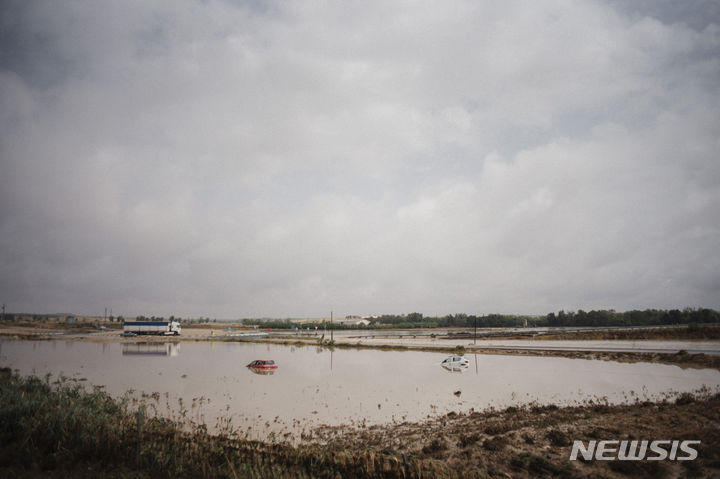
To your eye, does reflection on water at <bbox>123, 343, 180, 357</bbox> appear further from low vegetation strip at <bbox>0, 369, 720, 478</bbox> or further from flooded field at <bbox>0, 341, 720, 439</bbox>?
low vegetation strip at <bbox>0, 369, 720, 478</bbox>

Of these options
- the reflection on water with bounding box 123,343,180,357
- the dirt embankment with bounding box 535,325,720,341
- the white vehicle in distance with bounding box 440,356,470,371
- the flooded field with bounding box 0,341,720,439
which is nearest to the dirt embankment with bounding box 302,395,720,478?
the flooded field with bounding box 0,341,720,439

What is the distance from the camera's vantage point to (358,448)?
15164 millimetres

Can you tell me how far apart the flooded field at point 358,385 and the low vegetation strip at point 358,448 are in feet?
12.3

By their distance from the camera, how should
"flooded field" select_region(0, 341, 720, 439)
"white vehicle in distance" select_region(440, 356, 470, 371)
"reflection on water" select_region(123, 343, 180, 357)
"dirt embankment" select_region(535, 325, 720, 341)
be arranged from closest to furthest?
"flooded field" select_region(0, 341, 720, 439), "white vehicle in distance" select_region(440, 356, 470, 371), "reflection on water" select_region(123, 343, 180, 357), "dirt embankment" select_region(535, 325, 720, 341)

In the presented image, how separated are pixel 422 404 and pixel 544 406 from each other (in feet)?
25.8

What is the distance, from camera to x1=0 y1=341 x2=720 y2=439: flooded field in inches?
874

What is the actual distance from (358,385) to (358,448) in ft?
55.0

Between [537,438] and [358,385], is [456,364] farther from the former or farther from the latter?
[537,438]

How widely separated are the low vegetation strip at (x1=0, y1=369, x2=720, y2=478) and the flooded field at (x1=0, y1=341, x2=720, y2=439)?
3.74 meters

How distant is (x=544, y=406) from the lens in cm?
2170

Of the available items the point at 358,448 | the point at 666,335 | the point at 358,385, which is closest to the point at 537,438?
the point at 358,448

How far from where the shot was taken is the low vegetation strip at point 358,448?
11.7 meters

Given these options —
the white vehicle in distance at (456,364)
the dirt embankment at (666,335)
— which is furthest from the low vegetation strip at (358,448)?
the dirt embankment at (666,335)

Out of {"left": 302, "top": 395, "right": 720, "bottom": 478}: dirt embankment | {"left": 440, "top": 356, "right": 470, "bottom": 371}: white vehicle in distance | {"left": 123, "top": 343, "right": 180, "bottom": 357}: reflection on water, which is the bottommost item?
{"left": 123, "top": 343, "right": 180, "bottom": 357}: reflection on water
